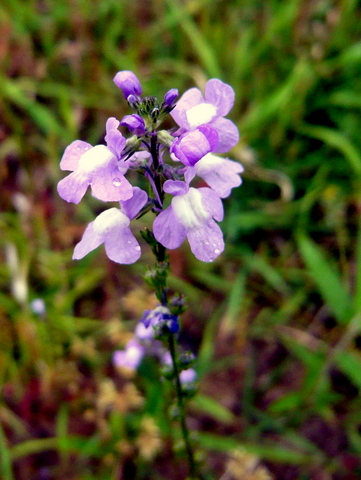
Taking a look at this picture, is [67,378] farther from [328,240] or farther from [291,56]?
[291,56]

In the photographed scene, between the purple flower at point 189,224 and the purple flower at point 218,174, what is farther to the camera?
the purple flower at point 218,174

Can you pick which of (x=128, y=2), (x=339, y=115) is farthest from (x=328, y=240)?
(x=128, y=2)

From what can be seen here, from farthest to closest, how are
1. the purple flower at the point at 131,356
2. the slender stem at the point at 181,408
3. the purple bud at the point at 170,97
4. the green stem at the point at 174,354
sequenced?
1. the purple flower at the point at 131,356
2. the slender stem at the point at 181,408
3. the green stem at the point at 174,354
4. the purple bud at the point at 170,97

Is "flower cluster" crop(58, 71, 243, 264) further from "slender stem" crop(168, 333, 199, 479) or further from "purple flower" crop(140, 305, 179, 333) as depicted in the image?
"slender stem" crop(168, 333, 199, 479)

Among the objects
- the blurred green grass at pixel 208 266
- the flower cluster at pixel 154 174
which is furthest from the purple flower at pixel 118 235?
the blurred green grass at pixel 208 266

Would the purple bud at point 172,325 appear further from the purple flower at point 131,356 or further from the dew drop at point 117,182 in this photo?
the purple flower at point 131,356

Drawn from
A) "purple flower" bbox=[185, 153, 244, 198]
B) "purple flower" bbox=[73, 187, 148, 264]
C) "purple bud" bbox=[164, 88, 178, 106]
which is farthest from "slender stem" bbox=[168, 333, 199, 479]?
"purple bud" bbox=[164, 88, 178, 106]
